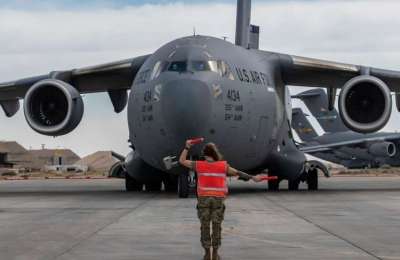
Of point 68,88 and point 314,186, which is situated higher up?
point 68,88

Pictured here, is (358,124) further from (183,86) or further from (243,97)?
(183,86)

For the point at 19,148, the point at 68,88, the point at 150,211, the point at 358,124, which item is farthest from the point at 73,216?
the point at 19,148

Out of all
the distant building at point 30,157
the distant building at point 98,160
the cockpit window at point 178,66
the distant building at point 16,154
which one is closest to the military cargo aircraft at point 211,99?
the cockpit window at point 178,66

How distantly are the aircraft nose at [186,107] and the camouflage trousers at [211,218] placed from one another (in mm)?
9159

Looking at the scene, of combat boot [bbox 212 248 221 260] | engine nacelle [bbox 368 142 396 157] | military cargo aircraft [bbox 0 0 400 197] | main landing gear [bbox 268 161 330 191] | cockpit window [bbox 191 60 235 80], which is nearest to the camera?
combat boot [bbox 212 248 221 260]

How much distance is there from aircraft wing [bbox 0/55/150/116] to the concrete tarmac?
20.2 ft

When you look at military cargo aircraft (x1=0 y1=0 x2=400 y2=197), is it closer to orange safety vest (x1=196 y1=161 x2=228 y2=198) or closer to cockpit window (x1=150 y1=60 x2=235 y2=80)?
cockpit window (x1=150 y1=60 x2=235 y2=80)

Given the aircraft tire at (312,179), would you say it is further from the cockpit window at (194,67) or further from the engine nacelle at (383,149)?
the engine nacelle at (383,149)

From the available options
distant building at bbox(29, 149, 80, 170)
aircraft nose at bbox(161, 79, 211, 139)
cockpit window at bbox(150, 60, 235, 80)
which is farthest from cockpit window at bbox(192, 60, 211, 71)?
distant building at bbox(29, 149, 80, 170)

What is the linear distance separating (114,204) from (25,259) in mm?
9089

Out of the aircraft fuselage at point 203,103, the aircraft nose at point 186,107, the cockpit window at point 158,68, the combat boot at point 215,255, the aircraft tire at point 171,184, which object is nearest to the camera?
the combat boot at point 215,255

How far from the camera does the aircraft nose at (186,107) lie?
18438mm

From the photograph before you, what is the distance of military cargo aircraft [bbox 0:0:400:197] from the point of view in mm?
18969

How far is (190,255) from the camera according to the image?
945cm
